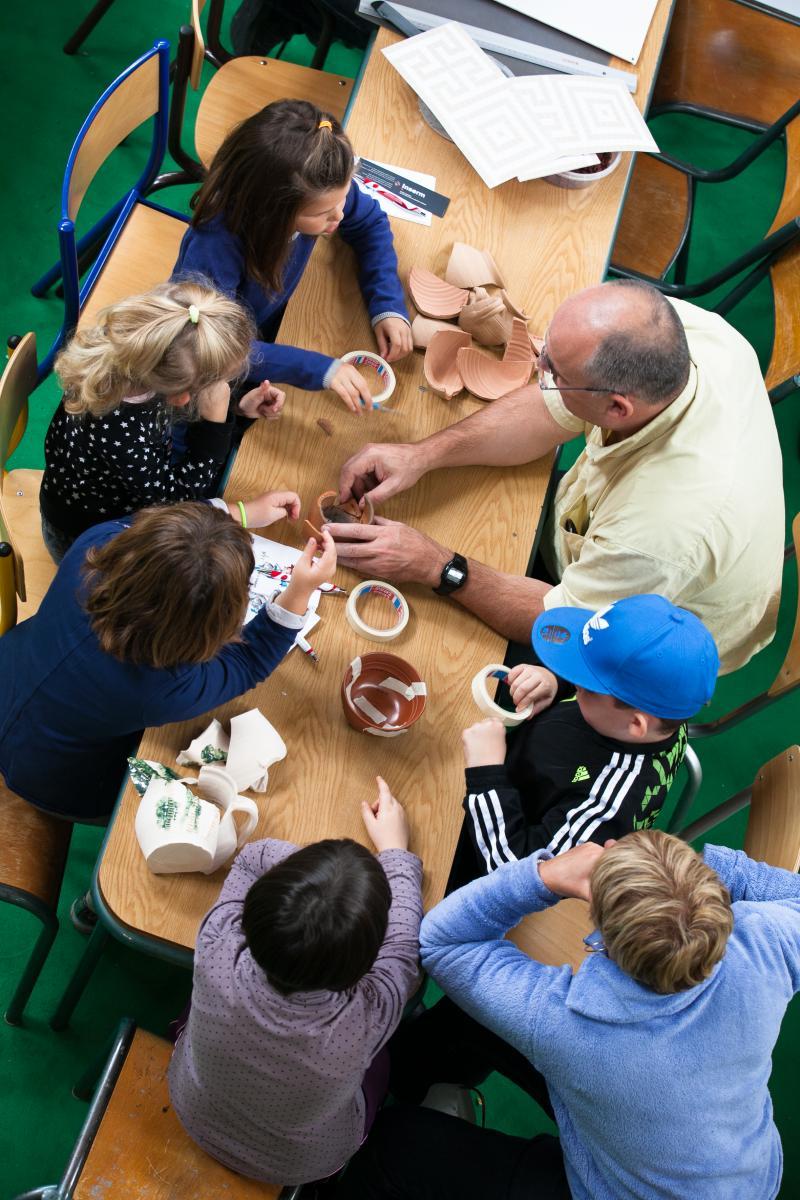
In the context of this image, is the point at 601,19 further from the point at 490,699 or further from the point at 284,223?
the point at 490,699

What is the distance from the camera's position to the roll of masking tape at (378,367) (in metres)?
2.23

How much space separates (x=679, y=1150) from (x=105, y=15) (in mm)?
4201

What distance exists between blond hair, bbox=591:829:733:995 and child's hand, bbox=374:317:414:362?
125cm

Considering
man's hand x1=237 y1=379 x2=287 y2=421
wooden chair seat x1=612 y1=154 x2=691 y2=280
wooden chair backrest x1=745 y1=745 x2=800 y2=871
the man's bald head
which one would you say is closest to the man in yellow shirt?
the man's bald head

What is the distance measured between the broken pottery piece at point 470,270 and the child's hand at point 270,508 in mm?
757

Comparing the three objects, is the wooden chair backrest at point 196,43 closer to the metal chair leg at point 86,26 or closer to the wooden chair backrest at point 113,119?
the wooden chair backrest at point 113,119

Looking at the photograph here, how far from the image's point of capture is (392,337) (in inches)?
88.7

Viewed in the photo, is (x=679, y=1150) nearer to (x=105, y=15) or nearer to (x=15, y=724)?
(x=15, y=724)

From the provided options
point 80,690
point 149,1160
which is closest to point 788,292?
point 80,690

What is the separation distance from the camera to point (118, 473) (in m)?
1.98

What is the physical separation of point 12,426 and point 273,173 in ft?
2.44

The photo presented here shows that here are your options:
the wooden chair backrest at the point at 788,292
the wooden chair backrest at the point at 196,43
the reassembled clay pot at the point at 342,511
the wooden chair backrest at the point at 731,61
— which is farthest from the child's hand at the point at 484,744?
the wooden chair backrest at the point at 731,61

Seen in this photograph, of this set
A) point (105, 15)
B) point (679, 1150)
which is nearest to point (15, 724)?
point (679, 1150)

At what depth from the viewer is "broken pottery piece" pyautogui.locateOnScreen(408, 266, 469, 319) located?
A: 7.68ft
